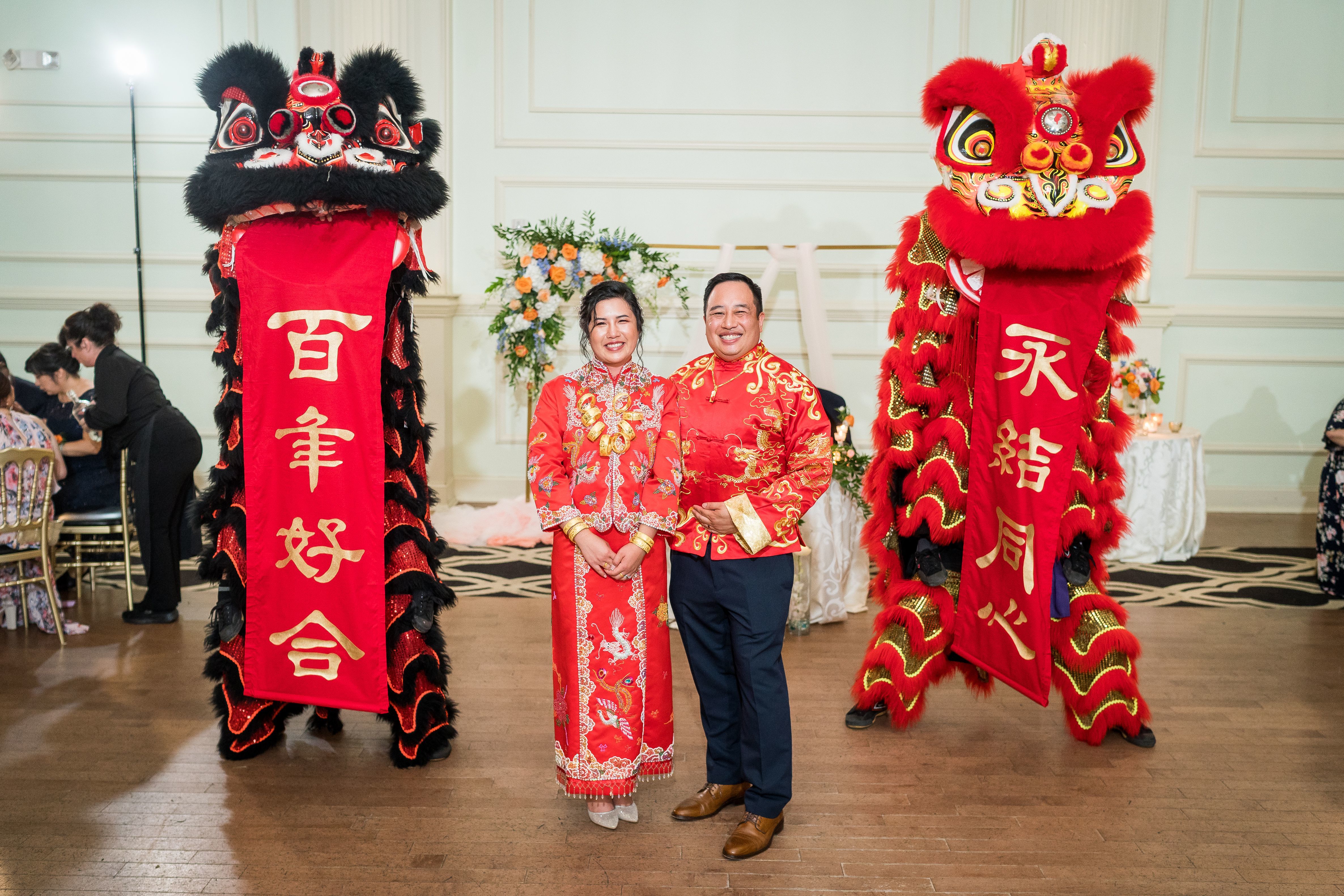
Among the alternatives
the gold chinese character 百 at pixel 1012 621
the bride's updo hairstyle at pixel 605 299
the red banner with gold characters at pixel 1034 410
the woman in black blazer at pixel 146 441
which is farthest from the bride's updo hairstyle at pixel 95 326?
the gold chinese character 百 at pixel 1012 621

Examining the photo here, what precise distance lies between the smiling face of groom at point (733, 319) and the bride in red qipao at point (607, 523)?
180 millimetres

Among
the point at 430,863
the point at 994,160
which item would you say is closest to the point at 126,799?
the point at 430,863

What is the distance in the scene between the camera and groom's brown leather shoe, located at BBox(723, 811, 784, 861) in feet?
7.81

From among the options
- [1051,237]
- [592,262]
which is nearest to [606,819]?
[1051,237]

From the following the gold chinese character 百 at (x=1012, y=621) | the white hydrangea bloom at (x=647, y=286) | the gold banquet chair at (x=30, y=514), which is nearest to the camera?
the gold chinese character 百 at (x=1012, y=621)

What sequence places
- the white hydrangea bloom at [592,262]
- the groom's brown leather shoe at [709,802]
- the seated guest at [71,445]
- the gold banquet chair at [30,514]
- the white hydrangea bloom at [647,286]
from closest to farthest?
the groom's brown leather shoe at [709,802]
the gold banquet chair at [30,514]
the seated guest at [71,445]
the white hydrangea bloom at [592,262]
the white hydrangea bloom at [647,286]

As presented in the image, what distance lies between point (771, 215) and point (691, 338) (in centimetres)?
149

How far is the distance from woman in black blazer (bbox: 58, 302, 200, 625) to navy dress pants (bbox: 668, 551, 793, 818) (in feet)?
9.05

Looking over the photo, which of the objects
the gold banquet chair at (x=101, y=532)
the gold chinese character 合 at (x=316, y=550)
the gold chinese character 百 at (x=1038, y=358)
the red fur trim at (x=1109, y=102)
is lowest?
the gold banquet chair at (x=101, y=532)

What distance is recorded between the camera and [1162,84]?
635 centimetres

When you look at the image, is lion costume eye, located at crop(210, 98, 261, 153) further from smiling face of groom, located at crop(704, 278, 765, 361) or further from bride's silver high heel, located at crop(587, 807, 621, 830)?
bride's silver high heel, located at crop(587, 807, 621, 830)

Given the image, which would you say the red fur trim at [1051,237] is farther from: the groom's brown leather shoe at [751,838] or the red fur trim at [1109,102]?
the groom's brown leather shoe at [751,838]

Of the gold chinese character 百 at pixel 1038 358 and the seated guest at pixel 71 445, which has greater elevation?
the gold chinese character 百 at pixel 1038 358

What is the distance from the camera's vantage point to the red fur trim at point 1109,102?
2764 mm
